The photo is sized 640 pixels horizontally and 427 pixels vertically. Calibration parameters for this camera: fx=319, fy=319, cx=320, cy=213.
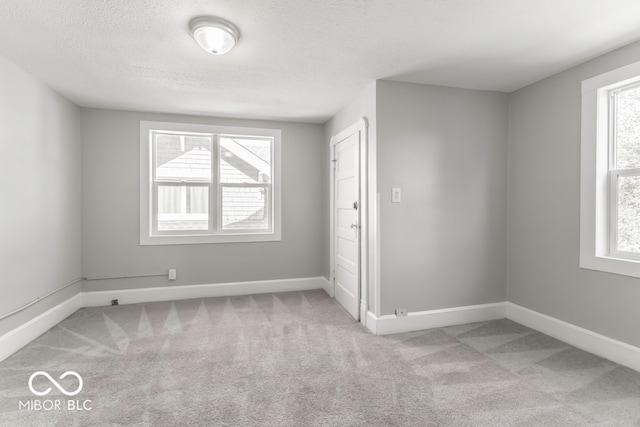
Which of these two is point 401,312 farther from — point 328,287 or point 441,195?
point 328,287

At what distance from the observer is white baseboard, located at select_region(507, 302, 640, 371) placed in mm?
2297

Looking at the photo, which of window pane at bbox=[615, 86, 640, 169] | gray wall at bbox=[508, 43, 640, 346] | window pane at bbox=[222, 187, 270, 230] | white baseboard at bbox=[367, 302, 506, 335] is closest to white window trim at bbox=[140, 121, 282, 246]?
window pane at bbox=[222, 187, 270, 230]

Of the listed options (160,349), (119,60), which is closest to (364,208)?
(160,349)

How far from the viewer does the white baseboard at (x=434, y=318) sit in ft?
9.54

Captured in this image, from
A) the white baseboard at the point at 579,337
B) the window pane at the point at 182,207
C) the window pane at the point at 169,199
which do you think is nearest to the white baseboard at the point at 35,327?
the window pane at the point at 182,207

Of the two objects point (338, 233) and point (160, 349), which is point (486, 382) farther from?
point (160, 349)

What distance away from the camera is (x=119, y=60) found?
250cm

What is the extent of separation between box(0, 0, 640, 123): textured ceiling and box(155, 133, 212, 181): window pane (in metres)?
0.76

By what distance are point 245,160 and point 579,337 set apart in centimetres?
393

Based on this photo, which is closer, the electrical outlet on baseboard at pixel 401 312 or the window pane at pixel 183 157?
the electrical outlet on baseboard at pixel 401 312

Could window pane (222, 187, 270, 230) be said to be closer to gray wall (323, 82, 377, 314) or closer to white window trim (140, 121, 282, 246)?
white window trim (140, 121, 282, 246)

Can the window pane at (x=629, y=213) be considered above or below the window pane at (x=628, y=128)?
below

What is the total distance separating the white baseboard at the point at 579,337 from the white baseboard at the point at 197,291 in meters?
2.30

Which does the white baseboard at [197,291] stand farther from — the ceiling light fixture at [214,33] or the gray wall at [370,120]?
the ceiling light fixture at [214,33]
